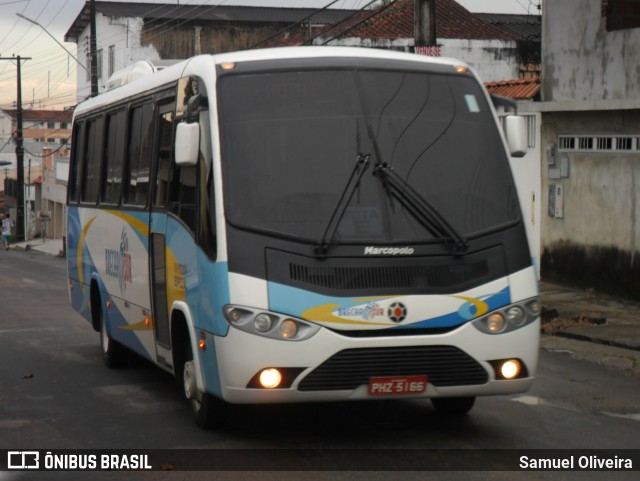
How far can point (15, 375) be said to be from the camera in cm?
1234

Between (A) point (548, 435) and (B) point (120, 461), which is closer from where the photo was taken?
(B) point (120, 461)

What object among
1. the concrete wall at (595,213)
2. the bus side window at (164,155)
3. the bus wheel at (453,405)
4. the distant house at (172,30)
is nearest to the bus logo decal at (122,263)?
the bus side window at (164,155)

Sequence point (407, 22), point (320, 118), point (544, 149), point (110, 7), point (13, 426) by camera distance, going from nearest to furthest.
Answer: point (320, 118) < point (13, 426) < point (544, 149) < point (407, 22) < point (110, 7)

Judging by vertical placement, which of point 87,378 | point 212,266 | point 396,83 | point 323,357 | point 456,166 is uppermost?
point 396,83

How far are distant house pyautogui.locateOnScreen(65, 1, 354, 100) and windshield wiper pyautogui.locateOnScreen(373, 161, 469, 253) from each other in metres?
51.5

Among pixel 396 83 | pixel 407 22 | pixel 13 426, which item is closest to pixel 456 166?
pixel 396 83

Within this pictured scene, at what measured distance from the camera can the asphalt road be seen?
834 cm

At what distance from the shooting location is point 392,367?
8.05 m

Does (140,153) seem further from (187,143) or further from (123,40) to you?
(123,40)

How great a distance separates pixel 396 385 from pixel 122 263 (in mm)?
4419

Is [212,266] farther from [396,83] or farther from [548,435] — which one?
[548,435]

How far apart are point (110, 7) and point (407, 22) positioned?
1932cm

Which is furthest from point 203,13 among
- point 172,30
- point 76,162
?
point 76,162

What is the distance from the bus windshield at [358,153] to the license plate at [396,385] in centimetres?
93
